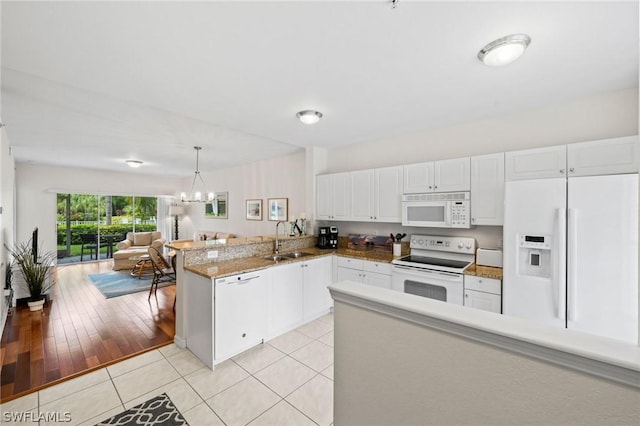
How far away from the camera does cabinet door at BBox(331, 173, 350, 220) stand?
4.03 m

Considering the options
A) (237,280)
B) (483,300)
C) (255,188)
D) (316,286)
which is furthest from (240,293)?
(255,188)

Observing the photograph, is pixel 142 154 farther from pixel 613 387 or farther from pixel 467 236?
pixel 613 387

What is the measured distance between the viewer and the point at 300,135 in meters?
3.80

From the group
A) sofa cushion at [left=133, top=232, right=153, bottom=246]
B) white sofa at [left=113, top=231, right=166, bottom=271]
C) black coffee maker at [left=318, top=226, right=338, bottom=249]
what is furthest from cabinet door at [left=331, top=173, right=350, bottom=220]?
sofa cushion at [left=133, top=232, right=153, bottom=246]

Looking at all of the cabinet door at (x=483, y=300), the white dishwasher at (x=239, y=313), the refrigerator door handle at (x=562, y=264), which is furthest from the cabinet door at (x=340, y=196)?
the refrigerator door handle at (x=562, y=264)

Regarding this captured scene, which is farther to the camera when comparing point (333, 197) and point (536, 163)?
point (333, 197)

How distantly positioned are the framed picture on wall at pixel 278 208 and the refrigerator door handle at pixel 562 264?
418 centimetres

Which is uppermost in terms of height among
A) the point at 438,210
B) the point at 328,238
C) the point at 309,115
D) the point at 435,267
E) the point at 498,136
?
the point at 309,115

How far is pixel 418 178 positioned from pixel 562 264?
65.3 inches

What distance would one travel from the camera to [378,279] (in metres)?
3.34

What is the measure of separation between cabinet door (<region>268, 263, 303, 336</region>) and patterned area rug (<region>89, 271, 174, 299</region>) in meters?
3.23

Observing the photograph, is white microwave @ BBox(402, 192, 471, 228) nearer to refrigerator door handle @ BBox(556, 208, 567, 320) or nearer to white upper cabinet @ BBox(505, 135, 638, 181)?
white upper cabinet @ BBox(505, 135, 638, 181)

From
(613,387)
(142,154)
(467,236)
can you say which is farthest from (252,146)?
(613,387)

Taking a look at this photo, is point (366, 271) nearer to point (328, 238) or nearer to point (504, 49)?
point (328, 238)
